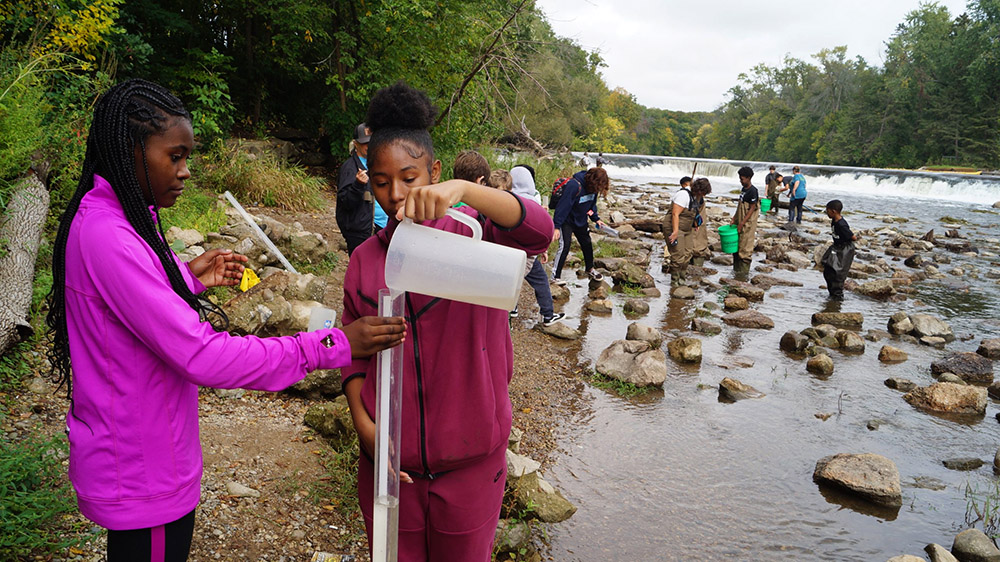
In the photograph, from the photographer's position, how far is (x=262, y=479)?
10.9ft

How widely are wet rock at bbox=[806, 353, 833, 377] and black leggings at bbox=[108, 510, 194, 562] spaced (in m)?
6.68

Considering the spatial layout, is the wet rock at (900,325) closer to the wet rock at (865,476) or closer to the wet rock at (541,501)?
the wet rock at (865,476)

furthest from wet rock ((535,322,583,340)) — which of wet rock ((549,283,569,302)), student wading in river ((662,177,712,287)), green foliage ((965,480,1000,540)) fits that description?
green foliage ((965,480,1000,540))

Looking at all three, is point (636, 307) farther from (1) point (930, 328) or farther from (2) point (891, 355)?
(1) point (930, 328)

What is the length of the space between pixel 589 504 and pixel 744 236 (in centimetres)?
893

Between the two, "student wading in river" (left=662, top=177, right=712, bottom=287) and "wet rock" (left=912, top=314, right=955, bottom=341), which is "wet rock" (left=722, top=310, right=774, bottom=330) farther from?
"wet rock" (left=912, top=314, right=955, bottom=341)

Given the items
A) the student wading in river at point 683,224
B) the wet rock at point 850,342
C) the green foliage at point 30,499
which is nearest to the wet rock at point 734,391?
the wet rock at point 850,342

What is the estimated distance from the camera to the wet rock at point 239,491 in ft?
10.3

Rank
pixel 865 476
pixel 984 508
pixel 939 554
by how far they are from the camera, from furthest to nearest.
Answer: pixel 865 476, pixel 984 508, pixel 939 554

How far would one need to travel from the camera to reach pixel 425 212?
52.4 inches

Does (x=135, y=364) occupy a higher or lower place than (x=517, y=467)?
higher

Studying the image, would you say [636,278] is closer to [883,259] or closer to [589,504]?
[589,504]

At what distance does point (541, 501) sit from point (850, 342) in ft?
18.8

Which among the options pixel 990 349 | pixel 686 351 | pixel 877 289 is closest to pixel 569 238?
pixel 686 351
